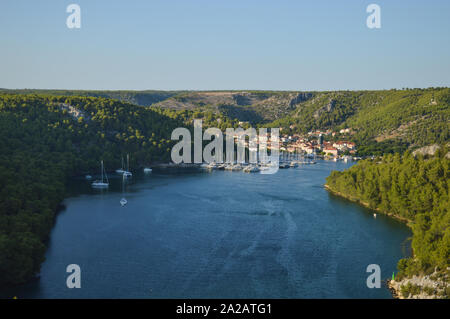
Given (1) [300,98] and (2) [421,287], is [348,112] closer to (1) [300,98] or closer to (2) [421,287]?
(1) [300,98]

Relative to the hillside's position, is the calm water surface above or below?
below

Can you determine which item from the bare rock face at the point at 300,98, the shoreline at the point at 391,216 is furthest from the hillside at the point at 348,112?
the shoreline at the point at 391,216

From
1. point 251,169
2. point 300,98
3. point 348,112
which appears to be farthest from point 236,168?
point 300,98

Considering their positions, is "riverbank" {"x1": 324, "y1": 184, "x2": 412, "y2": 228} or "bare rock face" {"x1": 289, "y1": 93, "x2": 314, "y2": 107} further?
"bare rock face" {"x1": 289, "y1": 93, "x2": 314, "y2": 107}

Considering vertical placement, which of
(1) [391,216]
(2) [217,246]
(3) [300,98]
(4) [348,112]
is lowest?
(2) [217,246]

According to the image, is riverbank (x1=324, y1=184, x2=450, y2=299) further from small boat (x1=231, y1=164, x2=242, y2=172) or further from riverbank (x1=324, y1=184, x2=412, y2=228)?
small boat (x1=231, y1=164, x2=242, y2=172)

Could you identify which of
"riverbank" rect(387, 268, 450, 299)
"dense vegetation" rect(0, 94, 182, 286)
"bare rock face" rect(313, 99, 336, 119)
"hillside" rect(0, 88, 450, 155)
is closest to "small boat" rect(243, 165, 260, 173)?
"dense vegetation" rect(0, 94, 182, 286)
